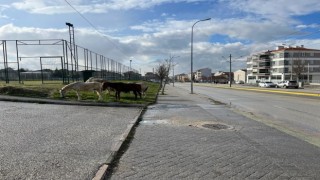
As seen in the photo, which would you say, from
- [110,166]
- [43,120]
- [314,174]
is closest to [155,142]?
[110,166]

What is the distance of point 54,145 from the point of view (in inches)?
326

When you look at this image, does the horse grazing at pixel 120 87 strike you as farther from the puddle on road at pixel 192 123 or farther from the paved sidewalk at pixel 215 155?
the paved sidewalk at pixel 215 155

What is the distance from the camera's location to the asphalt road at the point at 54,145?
6.16m

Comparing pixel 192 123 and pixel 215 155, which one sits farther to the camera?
pixel 192 123

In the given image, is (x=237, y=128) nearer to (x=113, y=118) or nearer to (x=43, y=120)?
(x=113, y=118)

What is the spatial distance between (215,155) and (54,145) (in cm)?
348

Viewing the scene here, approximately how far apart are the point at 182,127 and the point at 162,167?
5.68 metres

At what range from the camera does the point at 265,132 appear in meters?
11.6

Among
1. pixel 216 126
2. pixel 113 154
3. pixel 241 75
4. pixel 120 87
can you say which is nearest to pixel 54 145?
pixel 113 154

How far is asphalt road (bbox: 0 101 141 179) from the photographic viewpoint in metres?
6.16

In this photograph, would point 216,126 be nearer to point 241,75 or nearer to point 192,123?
point 192,123

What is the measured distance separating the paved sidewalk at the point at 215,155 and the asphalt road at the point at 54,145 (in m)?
0.61

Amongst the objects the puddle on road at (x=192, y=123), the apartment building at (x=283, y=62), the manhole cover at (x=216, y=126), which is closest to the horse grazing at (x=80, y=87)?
the puddle on road at (x=192, y=123)

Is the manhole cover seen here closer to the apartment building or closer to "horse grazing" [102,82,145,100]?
"horse grazing" [102,82,145,100]
